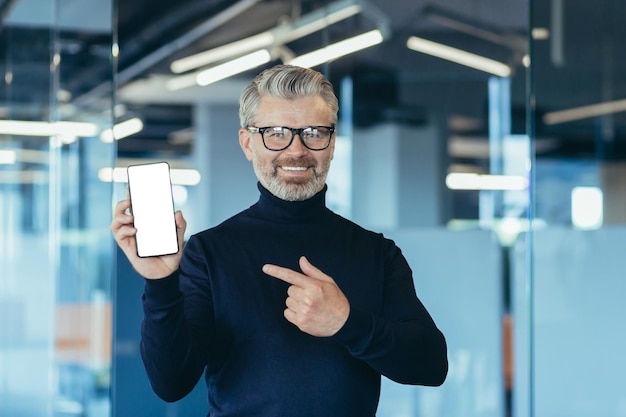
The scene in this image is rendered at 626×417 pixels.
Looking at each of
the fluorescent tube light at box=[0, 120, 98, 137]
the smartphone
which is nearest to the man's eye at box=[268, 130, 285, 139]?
the smartphone

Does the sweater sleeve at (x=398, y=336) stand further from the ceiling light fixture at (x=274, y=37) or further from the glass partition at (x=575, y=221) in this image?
the glass partition at (x=575, y=221)

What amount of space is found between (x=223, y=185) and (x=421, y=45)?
1375mm

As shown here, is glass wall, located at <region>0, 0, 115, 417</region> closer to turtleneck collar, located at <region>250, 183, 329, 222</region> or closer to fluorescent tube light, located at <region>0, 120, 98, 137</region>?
fluorescent tube light, located at <region>0, 120, 98, 137</region>

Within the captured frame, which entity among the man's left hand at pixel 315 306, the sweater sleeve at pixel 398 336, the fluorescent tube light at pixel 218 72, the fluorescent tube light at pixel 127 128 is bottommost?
the sweater sleeve at pixel 398 336

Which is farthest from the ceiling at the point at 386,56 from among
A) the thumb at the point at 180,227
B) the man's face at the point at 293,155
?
the thumb at the point at 180,227

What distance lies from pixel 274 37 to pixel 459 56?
43.2 inches

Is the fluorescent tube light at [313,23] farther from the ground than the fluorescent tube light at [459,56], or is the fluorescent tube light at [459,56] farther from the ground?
the fluorescent tube light at [313,23]

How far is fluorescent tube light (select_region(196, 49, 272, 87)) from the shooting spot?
4.50m

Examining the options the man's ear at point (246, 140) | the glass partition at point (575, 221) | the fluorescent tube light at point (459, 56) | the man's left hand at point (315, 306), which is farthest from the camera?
the fluorescent tube light at point (459, 56)

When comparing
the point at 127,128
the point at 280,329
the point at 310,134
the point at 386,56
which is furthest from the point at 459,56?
the point at 280,329

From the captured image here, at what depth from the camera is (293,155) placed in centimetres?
197

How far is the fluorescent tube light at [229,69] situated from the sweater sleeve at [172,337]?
268cm

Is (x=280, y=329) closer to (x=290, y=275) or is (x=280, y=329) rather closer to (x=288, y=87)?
(x=290, y=275)

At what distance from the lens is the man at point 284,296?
1826 millimetres
